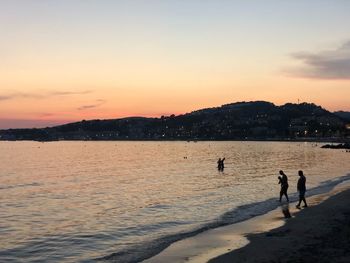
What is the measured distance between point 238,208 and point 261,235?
397 inches

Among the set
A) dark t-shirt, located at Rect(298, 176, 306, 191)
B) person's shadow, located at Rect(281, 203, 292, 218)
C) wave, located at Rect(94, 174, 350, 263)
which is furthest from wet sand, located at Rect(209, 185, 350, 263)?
wave, located at Rect(94, 174, 350, 263)

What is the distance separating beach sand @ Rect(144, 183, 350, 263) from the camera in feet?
52.3

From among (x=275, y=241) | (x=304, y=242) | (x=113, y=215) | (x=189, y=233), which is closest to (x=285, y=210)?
(x=189, y=233)

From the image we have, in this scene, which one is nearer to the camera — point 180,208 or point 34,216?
point 34,216

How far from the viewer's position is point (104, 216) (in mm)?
28500

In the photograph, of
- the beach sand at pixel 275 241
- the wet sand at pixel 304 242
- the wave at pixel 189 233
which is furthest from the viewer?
the wave at pixel 189 233

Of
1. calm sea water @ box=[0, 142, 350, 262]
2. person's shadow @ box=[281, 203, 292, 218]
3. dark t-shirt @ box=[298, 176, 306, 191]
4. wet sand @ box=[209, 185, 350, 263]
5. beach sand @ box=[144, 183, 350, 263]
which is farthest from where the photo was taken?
dark t-shirt @ box=[298, 176, 306, 191]

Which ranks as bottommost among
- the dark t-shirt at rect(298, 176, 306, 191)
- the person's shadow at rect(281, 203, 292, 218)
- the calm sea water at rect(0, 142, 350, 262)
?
the calm sea water at rect(0, 142, 350, 262)

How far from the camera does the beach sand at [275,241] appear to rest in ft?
52.3

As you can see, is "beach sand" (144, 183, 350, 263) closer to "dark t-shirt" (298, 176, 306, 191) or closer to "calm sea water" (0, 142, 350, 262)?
"calm sea water" (0, 142, 350, 262)

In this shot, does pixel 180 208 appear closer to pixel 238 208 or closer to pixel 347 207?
pixel 238 208

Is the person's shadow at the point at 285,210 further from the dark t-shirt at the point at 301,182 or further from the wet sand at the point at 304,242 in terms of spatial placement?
the dark t-shirt at the point at 301,182

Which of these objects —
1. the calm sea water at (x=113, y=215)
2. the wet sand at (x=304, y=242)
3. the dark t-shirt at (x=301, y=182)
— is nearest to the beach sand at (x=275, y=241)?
the wet sand at (x=304, y=242)

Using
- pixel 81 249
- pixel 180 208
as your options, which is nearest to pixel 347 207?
pixel 180 208
